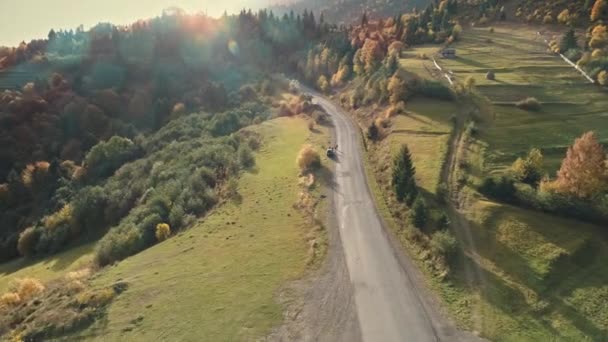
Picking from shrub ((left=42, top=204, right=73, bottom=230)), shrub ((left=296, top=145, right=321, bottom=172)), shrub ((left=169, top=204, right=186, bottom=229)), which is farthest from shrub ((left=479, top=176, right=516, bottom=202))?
shrub ((left=42, top=204, right=73, bottom=230))

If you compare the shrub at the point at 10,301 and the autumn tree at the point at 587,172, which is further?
the autumn tree at the point at 587,172

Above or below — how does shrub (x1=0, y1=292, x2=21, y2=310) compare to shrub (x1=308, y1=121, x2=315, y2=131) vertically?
below

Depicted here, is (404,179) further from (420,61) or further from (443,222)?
(420,61)

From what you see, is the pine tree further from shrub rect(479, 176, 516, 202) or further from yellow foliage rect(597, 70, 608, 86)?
shrub rect(479, 176, 516, 202)

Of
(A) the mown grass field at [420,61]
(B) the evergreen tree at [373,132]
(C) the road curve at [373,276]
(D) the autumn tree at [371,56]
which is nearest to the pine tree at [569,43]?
(A) the mown grass field at [420,61]

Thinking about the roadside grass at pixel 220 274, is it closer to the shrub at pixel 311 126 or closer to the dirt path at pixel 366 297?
the dirt path at pixel 366 297

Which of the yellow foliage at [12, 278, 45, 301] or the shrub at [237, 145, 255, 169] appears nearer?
the yellow foliage at [12, 278, 45, 301]
